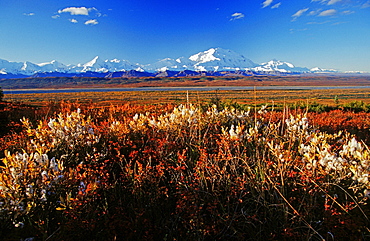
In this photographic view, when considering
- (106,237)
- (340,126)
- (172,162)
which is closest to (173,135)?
(172,162)

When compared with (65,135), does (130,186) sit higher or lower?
lower

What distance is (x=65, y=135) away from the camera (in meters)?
4.46

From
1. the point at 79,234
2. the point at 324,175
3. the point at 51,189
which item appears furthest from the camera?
the point at 324,175

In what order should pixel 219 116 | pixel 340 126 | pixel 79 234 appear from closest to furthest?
pixel 79 234 < pixel 219 116 < pixel 340 126

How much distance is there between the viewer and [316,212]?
2.84 m

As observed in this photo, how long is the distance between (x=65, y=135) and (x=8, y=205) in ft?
6.95

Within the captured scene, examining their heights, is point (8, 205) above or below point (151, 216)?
above

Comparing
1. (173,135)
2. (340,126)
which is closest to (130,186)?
(173,135)

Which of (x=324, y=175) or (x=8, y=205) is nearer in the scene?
(x=8, y=205)

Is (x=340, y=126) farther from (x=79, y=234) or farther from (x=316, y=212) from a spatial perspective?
(x=79, y=234)

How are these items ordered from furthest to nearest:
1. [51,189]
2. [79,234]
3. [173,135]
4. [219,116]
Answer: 1. [219,116]
2. [173,135]
3. [51,189]
4. [79,234]

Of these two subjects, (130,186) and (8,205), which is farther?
(130,186)

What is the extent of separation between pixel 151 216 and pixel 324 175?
2.41m

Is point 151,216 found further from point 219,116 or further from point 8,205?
point 219,116
